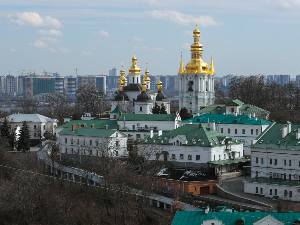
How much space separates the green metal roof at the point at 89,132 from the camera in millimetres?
61237

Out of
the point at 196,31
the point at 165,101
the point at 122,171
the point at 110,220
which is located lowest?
the point at 110,220

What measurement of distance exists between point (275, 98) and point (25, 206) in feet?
188

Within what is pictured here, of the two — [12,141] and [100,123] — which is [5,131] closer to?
[12,141]

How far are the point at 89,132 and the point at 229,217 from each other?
30969 mm

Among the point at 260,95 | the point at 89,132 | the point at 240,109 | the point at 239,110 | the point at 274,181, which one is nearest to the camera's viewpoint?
the point at 274,181

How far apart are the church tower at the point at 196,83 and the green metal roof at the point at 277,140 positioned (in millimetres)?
36974

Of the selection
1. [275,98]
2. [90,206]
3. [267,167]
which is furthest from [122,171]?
[275,98]

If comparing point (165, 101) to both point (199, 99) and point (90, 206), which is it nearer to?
point (199, 99)

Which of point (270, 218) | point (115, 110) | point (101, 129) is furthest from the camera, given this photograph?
point (115, 110)

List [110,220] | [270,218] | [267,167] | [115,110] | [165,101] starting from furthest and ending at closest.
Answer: [165,101] → [115,110] → [267,167] → [110,220] → [270,218]

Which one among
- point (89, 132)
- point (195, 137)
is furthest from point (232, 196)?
point (89, 132)

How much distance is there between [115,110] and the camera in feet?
250

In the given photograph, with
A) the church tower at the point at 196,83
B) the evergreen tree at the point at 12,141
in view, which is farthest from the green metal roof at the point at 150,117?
the church tower at the point at 196,83

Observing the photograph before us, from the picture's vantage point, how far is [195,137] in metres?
54.8
